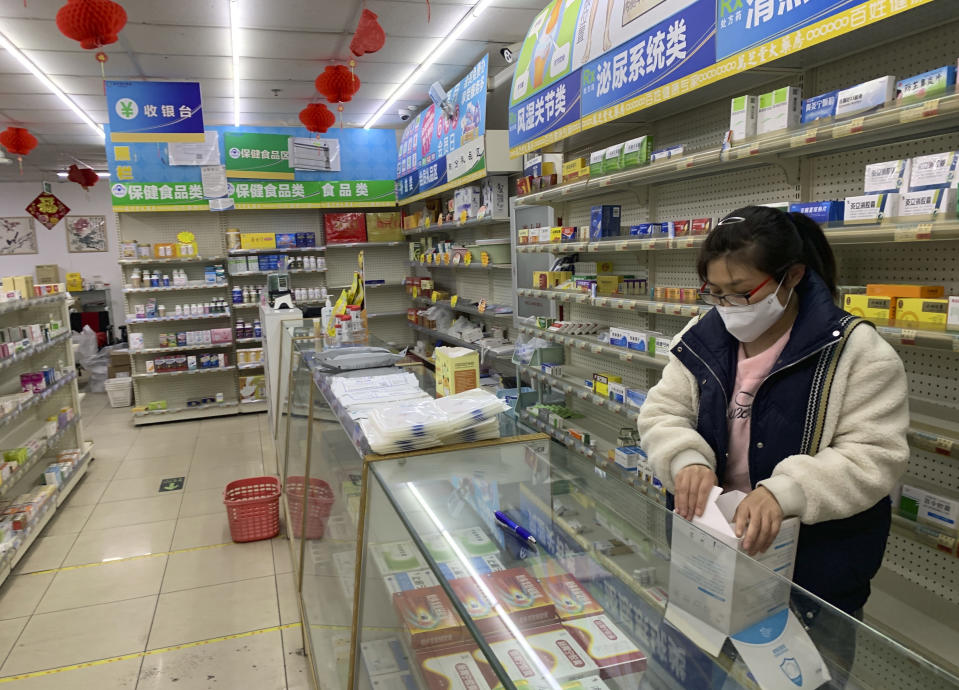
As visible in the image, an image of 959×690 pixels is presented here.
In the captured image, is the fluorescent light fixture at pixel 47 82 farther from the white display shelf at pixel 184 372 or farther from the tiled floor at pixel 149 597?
the tiled floor at pixel 149 597

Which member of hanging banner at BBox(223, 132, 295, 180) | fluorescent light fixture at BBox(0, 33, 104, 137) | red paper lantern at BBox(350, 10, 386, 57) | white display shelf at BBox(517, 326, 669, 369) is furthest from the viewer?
hanging banner at BBox(223, 132, 295, 180)

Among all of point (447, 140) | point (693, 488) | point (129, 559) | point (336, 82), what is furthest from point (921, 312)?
point (447, 140)

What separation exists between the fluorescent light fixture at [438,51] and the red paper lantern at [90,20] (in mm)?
3131

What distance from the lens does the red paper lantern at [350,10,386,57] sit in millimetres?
4781

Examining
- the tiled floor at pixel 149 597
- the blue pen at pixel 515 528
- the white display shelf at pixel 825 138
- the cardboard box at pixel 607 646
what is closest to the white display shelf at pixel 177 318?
the tiled floor at pixel 149 597

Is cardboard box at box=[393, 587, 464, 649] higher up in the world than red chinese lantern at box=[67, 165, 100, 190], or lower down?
lower down

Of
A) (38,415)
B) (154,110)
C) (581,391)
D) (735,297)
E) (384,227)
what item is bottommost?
(38,415)

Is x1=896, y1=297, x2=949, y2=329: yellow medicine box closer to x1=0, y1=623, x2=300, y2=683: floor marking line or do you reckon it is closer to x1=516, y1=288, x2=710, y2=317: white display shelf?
→ x1=516, y1=288, x2=710, y2=317: white display shelf

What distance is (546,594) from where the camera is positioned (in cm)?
133

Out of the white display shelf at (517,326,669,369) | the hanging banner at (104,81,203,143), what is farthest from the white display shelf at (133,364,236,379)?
the white display shelf at (517,326,669,369)

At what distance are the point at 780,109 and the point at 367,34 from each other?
3.24 meters

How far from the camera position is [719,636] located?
3.77 feet

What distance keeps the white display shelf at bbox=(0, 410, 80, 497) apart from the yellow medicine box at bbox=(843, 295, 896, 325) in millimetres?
4910

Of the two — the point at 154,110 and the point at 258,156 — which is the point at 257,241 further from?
the point at 154,110
